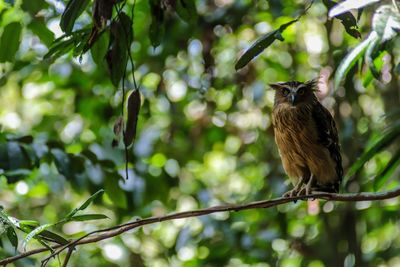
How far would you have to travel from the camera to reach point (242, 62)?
8.79 ft

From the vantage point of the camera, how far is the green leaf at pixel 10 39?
3.36 m

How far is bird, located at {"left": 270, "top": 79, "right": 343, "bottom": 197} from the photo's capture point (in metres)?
4.22

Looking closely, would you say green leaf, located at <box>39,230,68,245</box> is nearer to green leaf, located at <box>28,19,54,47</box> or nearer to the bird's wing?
green leaf, located at <box>28,19,54,47</box>

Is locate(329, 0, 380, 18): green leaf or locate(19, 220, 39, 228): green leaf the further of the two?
locate(19, 220, 39, 228): green leaf

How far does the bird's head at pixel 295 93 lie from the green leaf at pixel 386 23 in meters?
Answer: 2.30

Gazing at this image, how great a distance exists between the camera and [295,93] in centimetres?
443

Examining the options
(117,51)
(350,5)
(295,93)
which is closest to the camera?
Result: (350,5)

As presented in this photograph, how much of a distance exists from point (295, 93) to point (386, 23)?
2.37 metres

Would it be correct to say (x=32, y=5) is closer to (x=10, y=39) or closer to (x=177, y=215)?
(x=10, y=39)

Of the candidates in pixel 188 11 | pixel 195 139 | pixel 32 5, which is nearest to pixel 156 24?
pixel 188 11

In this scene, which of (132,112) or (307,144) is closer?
(132,112)

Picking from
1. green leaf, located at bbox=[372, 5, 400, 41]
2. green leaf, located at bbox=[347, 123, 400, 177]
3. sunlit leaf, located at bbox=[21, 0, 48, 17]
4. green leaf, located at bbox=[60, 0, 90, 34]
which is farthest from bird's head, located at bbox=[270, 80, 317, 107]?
green leaf, located at bbox=[372, 5, 400, 41]

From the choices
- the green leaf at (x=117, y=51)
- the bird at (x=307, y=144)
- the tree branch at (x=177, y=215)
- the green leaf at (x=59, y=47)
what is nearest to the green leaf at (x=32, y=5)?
the green leaf at (x=59, y=47)

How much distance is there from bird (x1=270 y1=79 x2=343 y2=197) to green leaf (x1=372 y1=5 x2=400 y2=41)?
2150mm
